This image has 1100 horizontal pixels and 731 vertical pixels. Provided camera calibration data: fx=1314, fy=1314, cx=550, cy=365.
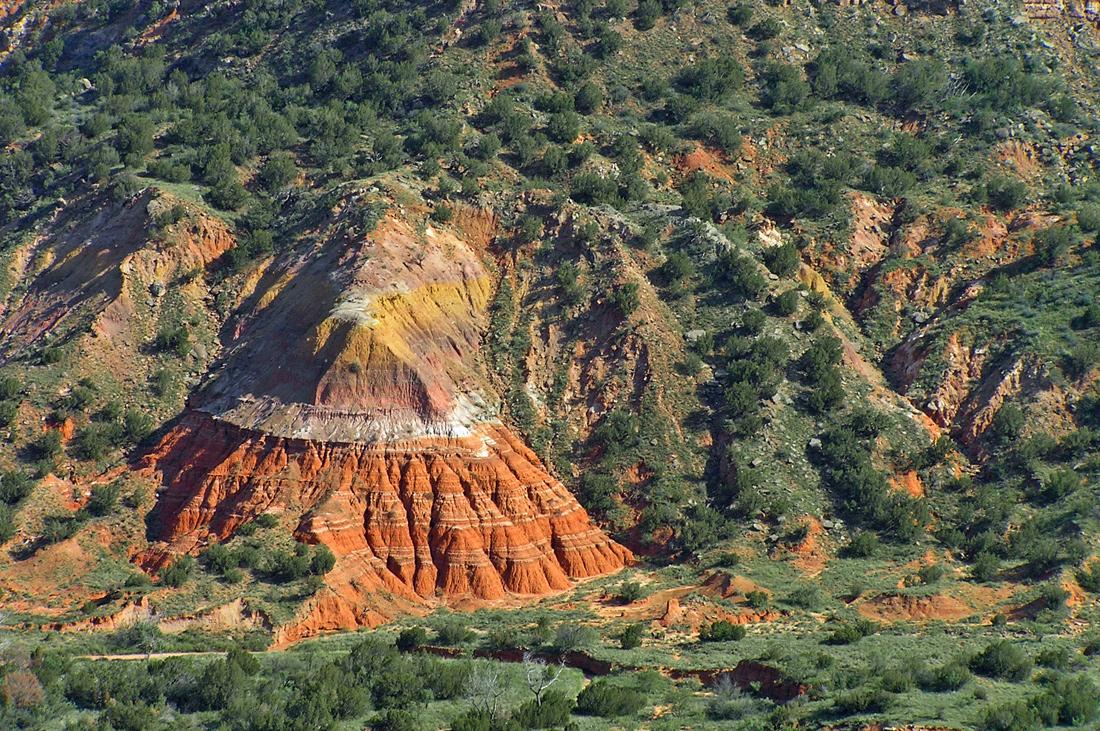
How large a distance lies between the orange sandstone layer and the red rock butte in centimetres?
6

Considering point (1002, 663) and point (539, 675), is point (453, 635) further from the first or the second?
point (1002, 663)

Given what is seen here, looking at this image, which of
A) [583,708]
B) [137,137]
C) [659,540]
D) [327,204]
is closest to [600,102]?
[327,204]

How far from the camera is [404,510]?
189 ft

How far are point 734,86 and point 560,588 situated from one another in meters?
40.4

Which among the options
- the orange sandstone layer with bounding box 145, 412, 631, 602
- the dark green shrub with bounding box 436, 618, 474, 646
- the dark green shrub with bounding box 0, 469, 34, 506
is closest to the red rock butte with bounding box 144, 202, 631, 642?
the orange sandstone layer with bounding box 145, 412, 631, 602

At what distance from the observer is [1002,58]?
290 feet

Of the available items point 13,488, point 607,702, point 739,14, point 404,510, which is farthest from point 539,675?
point 739,14

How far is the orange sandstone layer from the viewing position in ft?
185

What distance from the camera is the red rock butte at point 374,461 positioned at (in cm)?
5656

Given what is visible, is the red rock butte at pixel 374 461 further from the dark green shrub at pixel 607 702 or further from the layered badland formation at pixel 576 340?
the dark green shrub at pixel 607 702

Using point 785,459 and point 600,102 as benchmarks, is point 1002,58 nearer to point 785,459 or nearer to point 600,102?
point 600,102

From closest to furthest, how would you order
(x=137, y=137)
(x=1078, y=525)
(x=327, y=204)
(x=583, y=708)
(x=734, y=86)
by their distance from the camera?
(x=583, y=708) → (x=1078, y=525) → (x=327, y=204) → (x=137, y=137) → (x=734, y=86)

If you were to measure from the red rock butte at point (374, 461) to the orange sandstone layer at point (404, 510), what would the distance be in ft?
0.20

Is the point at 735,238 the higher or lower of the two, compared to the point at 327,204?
lower
